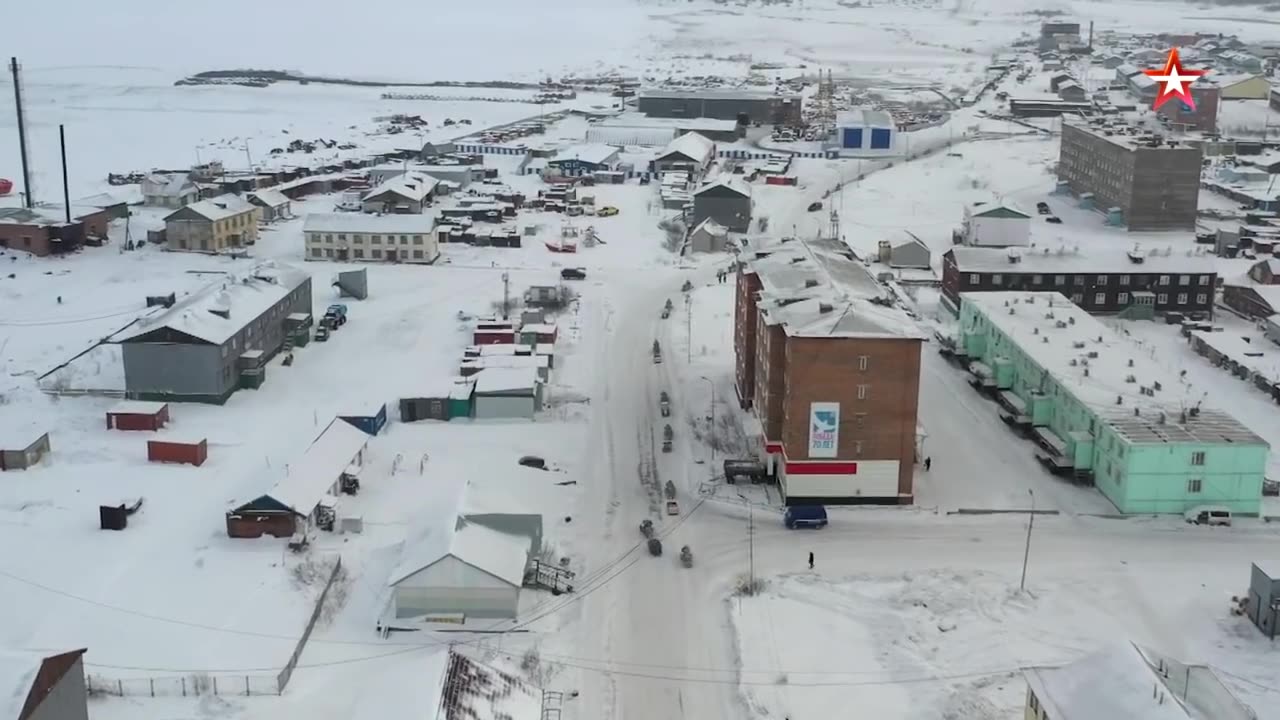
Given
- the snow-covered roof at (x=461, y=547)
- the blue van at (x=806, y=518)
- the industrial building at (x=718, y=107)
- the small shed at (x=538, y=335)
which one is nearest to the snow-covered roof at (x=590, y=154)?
the industrial building at (x=718, y=107)

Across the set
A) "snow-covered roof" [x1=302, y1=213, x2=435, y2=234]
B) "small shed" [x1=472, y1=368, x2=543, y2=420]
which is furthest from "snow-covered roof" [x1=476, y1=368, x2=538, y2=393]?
"snow-covered roof" [x1=302, y1=213, x2=435, y2=234]

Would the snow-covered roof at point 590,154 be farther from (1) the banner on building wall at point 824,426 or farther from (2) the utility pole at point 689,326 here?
(1) the banner on building wall at point 824,426

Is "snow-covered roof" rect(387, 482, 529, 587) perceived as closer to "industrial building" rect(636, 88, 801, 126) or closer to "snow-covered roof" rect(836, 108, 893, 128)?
"snow-covered roof" rect(836, 108, 893, 128)

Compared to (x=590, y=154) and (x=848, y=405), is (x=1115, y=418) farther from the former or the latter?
(x=590, y=154)

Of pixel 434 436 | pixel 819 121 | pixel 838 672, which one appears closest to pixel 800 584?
pixel 838 672

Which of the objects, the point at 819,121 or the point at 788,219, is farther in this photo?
the point at 819,121

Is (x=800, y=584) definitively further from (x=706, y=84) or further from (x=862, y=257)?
(x=706, y=84)

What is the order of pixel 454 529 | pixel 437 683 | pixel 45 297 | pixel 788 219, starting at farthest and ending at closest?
1. pixel 788 219
2. pixel 45 297
3. pixel 454 529
4. pixel 437 683
